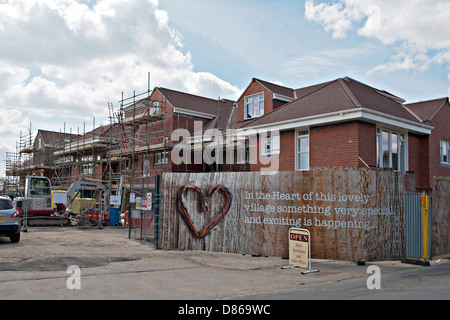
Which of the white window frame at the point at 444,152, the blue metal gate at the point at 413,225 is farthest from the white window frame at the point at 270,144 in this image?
the blue metal gate at the point at 413,225

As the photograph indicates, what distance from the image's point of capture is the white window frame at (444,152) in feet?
80.5

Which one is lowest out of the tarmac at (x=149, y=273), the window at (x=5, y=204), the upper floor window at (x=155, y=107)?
the tarmac at (x=149, y=273)

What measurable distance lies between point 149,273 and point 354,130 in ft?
41.6

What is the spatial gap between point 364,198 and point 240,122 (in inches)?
634

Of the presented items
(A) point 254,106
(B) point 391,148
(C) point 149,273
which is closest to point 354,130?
(B) point 391,148

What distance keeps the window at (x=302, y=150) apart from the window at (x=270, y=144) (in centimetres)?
128

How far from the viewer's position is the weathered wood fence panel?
11.9 m

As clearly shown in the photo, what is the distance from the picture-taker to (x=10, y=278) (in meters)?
9.05

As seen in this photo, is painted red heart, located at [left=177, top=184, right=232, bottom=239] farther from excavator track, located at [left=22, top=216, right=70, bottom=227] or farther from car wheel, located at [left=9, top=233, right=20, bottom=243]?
excavator track, located at [left=22, top=216, right=70, bottom=227]

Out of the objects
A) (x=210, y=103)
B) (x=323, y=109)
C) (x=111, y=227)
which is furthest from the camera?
(x=210, y=103)

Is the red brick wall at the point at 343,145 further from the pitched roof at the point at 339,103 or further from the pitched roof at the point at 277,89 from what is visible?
the pitched roof at the point at 277,89

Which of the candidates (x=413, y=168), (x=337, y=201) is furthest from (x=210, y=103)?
(x=337, y=201)

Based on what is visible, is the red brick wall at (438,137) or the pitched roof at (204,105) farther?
the pitched roof at (204,105)

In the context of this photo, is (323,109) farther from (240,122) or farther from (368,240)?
(368,240)
